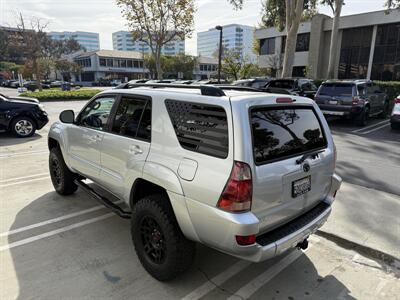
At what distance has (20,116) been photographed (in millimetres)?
9523

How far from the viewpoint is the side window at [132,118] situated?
→ 122 inches

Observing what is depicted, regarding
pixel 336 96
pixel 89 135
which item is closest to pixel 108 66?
pixel 336 96

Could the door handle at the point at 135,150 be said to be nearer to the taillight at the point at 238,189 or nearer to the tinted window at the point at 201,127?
the tinted window at the point at 201,127

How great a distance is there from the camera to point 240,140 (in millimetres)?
2328

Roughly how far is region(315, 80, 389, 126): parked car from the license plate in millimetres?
10069

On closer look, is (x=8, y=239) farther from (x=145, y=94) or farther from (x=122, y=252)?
(x=145, y=94)

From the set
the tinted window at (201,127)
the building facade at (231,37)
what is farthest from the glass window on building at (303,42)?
the building facade at (231,37)

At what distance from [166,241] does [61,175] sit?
2.83 meters

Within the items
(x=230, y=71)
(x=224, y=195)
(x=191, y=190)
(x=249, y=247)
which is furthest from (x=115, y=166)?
(x=230, y=71)

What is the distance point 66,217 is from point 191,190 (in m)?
2.56

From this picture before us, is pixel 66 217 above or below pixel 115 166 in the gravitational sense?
below

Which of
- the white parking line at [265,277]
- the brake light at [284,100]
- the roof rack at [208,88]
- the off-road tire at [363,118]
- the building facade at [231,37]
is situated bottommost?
the white parking line at [265,277]

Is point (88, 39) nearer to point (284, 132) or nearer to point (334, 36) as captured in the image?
point (334, 36)

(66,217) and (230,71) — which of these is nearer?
(66,217)
